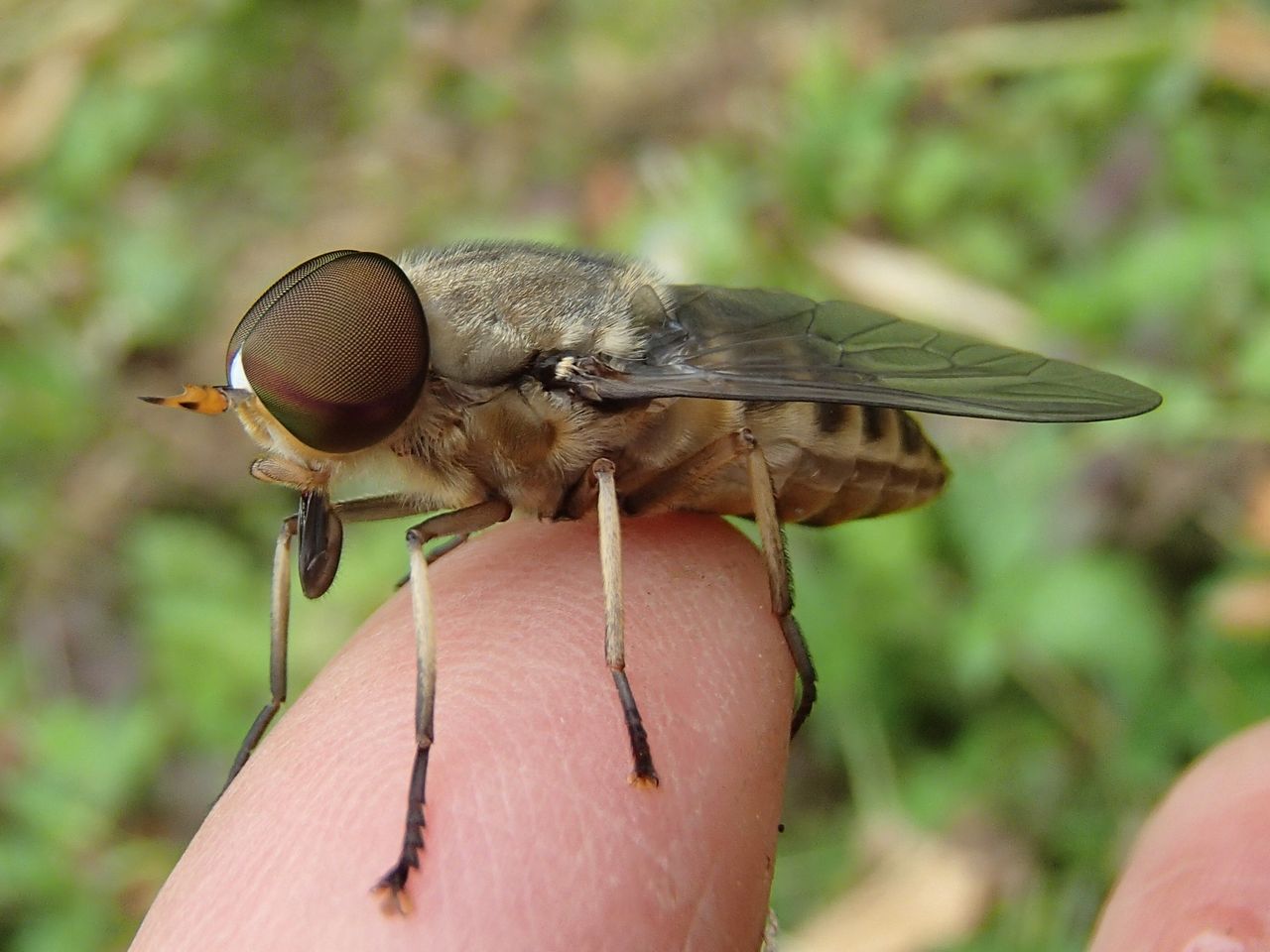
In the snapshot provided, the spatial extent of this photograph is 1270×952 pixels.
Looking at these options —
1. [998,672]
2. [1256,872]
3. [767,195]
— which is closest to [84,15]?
[767,195]

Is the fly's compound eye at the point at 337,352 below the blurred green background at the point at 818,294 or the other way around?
the other way around

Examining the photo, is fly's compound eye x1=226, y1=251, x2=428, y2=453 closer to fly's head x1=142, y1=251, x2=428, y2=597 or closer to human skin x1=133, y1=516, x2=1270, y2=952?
fly's head x1=142, y1=251, x2=428, y2=597

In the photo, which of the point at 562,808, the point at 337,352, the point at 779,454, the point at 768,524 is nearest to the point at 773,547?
the point at 768,524

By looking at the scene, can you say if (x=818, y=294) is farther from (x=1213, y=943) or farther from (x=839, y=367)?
(x=1213, y=943)

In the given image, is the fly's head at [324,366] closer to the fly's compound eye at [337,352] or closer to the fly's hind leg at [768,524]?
the fly's compound eye at [337,352]

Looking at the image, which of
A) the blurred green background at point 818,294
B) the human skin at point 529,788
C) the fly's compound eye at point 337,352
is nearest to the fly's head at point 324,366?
the fly's compound eye at point 337,352

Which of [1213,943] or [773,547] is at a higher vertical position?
[773,547]

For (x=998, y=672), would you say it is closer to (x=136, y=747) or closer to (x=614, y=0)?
(x=136, y=747)
